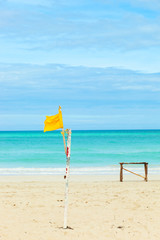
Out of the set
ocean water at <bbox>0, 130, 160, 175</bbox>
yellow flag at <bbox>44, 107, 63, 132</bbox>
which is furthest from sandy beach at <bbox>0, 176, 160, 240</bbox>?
ocean water at <bbox>0, 130, 160, 175</bbox>

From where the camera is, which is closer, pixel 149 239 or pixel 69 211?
pixel 149 239

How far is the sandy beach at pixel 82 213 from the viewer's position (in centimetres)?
912

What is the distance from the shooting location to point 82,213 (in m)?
11.8

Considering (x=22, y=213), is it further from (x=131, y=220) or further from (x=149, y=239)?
(x=149, y=239)

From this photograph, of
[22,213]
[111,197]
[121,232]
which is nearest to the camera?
[121,232]

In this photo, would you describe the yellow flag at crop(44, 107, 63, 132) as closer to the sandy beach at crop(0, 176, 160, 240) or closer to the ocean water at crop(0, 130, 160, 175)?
the sandy beach at crop(0, 176, 160, 240)

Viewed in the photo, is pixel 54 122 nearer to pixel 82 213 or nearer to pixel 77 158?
pixel 82 213

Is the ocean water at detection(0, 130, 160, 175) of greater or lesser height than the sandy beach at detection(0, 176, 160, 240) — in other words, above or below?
above

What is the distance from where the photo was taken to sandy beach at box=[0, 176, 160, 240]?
9.12 metres

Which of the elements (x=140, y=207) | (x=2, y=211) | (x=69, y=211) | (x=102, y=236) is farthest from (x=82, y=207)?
(x=102, y=236)

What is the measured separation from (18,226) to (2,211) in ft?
7.49

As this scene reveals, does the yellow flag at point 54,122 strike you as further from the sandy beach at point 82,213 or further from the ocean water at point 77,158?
the ocean water at point 77,158

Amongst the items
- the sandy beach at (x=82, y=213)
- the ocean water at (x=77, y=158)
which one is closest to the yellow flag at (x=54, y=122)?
the sandy beach at (x=82, y=213)

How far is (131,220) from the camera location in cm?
1072
